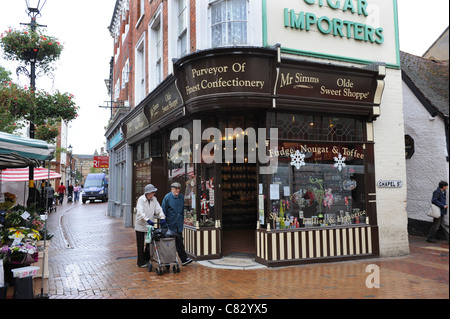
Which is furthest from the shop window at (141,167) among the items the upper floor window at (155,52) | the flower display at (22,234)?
the flower display at (22,234)

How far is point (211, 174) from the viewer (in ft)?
26.5

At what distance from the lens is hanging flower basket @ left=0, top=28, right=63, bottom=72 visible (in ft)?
32.3

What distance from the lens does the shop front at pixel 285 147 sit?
23.5ft

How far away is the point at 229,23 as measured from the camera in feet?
25.9

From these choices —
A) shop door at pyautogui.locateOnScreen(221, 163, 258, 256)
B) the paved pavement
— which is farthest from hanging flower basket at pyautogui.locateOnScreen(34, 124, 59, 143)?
A: shop door at pyautogui.locateOnScreen(221, 163, 258, 256)

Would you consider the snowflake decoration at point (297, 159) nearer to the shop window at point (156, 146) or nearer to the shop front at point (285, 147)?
the shop front at point (285, 147)

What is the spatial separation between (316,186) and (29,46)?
8902 millimetres

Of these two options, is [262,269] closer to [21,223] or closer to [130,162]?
[21,223]

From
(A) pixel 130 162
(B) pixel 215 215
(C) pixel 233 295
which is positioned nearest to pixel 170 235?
(B) pixel 215 215

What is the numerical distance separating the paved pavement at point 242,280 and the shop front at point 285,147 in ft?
2.08

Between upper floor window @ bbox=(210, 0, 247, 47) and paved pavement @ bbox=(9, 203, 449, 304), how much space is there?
502 cm

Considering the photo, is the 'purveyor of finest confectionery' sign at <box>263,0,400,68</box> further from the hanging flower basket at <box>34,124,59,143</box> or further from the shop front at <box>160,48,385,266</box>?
the hanging flower basket at <box>34,124,59,143</box>

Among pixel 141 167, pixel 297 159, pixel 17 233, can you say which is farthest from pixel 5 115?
pixel 297 159

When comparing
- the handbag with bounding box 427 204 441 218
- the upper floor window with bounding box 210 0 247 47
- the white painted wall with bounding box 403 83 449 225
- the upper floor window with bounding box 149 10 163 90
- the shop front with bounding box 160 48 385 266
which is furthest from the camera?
the upper floor window with bounding box 149 10 163 90
